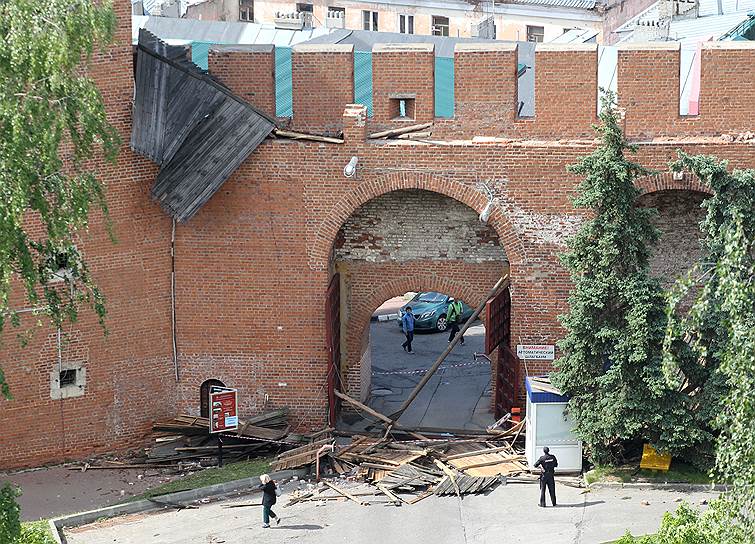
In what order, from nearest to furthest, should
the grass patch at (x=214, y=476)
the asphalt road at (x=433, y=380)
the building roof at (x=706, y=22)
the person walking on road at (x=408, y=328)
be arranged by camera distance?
the grass patch at (x=214, y=476)
the asphalt road at (x=433, y=380)
the person walking on road at (x=408, y=328)
the building roof at (x=706, y=22)

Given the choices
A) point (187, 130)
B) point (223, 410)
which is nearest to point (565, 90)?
point (187, 130)

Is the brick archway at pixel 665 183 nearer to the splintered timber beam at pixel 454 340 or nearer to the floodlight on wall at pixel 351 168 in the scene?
the splintered timber beam at pixel 454 340

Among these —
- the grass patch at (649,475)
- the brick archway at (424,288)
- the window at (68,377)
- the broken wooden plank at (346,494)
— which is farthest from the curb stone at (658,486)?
the window at (68,377)

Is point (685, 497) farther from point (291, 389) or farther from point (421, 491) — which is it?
point (291, 389)

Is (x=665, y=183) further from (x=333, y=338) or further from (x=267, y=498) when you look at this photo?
(x=267, y=498)

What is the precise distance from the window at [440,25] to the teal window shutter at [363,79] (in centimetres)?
2160

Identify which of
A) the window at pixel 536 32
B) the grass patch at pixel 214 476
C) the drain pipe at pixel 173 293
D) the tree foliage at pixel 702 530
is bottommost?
the grass patch at pixel 214 476

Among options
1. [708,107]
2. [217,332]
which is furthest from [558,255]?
[217,332]

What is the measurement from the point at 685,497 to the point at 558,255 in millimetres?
4252

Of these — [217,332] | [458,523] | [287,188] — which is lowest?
[458,523]

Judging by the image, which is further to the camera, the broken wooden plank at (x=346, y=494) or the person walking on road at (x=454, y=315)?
the person walking on road at (x=454, y=315)

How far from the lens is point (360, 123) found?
90.2 feet

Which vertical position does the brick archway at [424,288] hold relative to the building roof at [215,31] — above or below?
below

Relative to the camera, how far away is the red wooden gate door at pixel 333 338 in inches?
1120
